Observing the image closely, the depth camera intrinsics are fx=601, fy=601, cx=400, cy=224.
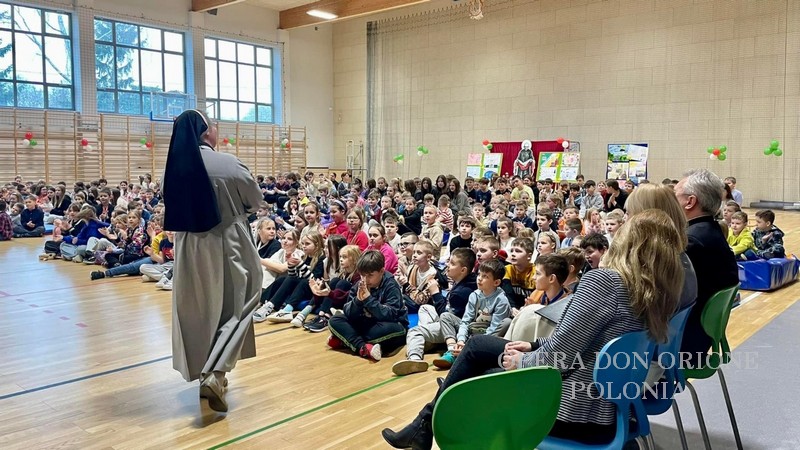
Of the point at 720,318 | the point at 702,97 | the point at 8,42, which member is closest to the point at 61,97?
the point at 8,42

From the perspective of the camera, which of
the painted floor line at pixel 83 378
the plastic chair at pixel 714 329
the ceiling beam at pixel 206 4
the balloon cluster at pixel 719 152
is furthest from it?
the ceiling beam at pixel 206 4

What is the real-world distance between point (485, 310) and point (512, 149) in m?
15.4

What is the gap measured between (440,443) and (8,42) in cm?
1891

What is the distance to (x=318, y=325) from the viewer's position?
5.46m

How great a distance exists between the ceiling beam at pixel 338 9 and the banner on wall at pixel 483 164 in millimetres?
5370

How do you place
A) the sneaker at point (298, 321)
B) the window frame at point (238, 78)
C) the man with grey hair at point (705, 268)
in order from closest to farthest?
the man with grey hair at point (705, 268) → the sneaker at point (298, 321) → the window frame at point (238, 78)

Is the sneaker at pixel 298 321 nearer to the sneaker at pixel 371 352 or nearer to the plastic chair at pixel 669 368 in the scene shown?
the sneaker at pixel 371 352

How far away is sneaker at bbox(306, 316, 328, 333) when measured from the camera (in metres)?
5.43

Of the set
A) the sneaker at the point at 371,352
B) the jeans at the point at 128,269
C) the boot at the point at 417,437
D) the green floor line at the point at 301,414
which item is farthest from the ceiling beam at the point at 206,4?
the boot at the point at 417,437

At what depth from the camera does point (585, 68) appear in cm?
1775

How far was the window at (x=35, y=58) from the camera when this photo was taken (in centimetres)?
1633

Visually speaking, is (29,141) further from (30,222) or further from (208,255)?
(208,255)

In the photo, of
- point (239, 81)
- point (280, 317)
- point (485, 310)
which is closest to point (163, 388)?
point (280, 317)

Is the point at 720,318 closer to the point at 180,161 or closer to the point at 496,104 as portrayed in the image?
the point at 180,161
